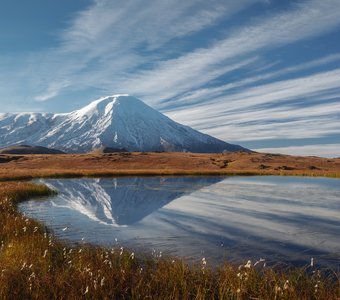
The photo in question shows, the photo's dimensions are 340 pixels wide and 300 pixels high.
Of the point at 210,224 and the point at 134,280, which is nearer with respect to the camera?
the point at 134,280

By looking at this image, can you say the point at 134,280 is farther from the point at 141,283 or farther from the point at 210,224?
the point at 210,224

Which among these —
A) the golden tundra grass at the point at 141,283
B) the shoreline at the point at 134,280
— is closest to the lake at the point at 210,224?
the shoreline at the point at 134,280

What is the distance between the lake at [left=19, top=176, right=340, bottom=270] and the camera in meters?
18.3

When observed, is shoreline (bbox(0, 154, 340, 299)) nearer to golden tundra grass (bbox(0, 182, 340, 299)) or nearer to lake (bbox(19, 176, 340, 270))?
golden tundra grass (bbox(0, 182, 340, 299))

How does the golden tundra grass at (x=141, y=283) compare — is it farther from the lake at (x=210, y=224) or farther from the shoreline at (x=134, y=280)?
the lake at (x=210, y=224)

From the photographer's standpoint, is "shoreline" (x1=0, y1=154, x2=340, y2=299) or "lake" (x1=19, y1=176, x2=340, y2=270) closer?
"shoreline" (x1=0, y1=154, x2=340, y2=299)

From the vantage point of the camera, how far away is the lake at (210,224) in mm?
18344

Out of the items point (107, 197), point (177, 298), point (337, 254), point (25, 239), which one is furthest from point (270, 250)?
point (107, 197)

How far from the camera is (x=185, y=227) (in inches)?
978

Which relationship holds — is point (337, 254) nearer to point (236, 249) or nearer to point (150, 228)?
point (236, 249)

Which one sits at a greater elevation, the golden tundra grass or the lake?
the golden tundra grass

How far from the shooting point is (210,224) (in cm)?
2602

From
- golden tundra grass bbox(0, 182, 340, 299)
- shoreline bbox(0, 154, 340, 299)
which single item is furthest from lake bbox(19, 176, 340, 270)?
golden tundra grass bbox(0, 182, 340, 299)

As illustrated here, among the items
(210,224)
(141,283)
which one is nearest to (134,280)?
(141,283)
